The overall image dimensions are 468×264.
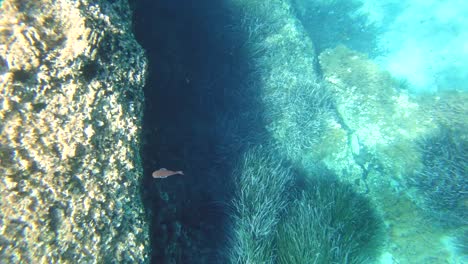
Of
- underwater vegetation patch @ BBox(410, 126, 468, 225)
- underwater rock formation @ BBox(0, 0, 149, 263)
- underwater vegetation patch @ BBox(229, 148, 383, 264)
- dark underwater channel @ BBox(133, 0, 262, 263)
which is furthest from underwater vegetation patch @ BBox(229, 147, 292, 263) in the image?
underwater vegetation patch @ BBox(410, 126, 468, 225)

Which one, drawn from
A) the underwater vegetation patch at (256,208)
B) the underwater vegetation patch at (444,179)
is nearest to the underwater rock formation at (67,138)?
the underwater vegetation patch at (256,208)

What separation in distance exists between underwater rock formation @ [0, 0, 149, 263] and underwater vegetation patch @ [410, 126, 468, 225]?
650 centimetres

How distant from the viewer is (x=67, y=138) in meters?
1.79

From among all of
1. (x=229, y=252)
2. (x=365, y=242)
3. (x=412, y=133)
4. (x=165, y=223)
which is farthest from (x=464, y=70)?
(x=165, y=223)

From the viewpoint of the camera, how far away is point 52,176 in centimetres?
173

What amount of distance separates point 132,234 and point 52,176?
0.69m

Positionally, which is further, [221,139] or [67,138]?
[221,139]

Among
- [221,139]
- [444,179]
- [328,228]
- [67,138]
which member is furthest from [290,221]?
[444,179]

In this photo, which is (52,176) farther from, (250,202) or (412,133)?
(412,133)

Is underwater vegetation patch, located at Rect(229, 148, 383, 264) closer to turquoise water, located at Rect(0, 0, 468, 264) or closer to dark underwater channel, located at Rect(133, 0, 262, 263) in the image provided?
turquoise water, located at Rect(0, 0, 468, 264)

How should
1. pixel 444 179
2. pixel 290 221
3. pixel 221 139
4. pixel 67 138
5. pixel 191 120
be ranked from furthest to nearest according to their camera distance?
pixel 444 179, pixel 221 139, pixel 191 120, pixel 290 221, pixel 67 138

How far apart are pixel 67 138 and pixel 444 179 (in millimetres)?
7345

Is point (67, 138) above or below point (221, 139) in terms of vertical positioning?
below

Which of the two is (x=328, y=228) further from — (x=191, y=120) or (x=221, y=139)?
(x=191, y=120)
